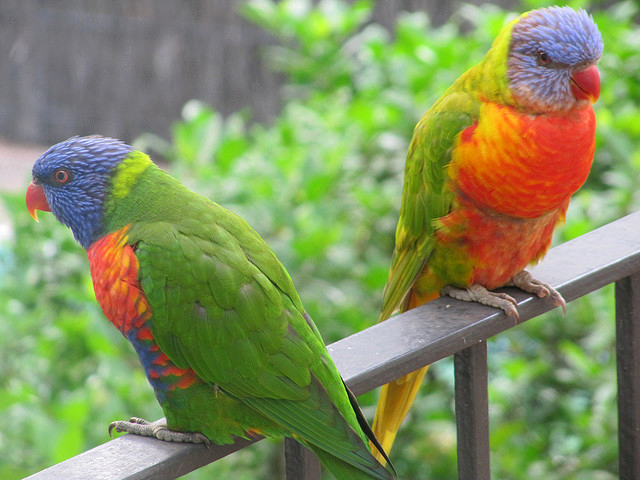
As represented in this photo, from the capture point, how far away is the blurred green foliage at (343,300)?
2250 millimetres

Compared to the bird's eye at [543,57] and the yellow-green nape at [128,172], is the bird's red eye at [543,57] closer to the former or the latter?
the bird's eye at [543,57]

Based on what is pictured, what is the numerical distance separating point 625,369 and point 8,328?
1.90 meters

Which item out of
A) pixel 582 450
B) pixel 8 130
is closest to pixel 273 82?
pixel 8 130

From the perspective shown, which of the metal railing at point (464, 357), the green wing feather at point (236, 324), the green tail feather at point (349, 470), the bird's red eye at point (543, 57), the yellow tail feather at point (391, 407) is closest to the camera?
the metal railing at point (464, 357)

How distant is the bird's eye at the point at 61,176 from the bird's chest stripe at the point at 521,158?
0.72 m

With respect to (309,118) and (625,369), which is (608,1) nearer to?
(309,118)

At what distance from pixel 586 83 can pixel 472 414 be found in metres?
0.76

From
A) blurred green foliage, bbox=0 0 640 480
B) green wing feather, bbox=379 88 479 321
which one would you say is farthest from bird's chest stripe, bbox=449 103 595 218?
blurred green foliage, bbox=0 0 640 480

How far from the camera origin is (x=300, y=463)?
3.72ft

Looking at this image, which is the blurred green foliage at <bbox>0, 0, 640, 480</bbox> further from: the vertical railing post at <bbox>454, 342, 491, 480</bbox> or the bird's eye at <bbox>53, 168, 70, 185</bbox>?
the vertical railing post at <bbox>454, 342, 491, 480</bbox>

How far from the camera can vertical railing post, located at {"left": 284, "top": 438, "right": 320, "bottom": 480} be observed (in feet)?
3.67

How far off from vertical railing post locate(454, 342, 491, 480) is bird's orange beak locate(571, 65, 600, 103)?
2.19ft

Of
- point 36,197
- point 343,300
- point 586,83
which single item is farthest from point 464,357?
point 343,300

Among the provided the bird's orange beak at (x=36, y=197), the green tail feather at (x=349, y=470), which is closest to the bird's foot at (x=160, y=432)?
the green tail feather at (x=349, y=470)
